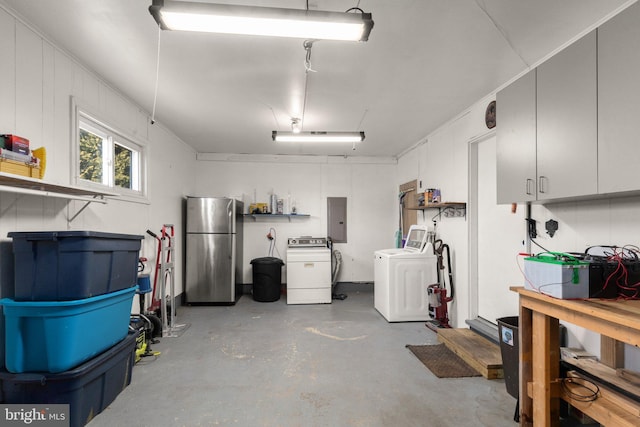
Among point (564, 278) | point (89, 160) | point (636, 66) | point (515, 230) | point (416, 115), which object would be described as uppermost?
point (416, 115)

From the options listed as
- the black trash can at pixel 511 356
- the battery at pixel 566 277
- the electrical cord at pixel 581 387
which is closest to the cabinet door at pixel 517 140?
the battery at pixel 566 277

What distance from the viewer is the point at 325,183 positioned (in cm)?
571

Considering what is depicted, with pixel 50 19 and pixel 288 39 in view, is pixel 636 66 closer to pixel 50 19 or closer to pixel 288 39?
pixel 288 39

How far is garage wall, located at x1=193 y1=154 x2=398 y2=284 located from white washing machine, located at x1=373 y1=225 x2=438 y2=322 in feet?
5.69

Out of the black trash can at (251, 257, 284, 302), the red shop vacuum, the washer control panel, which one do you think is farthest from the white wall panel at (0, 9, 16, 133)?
the red shop vacuum

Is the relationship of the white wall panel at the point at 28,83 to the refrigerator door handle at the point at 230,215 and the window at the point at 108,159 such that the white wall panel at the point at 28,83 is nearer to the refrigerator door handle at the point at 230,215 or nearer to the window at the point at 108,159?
the window at the point at 108,159

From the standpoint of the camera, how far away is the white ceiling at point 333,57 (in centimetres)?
183

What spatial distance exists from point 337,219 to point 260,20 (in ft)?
14.4

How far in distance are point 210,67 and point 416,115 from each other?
2.42 m

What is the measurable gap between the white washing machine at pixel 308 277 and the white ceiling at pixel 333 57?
7.19 feet

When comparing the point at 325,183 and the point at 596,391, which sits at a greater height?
the point at 325,183

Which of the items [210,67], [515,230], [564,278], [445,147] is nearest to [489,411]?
[564,278]

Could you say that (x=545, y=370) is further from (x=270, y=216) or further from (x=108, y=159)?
(x=270, y=216)

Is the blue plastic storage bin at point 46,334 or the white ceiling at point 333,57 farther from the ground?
the white ceiling at point 333,57
